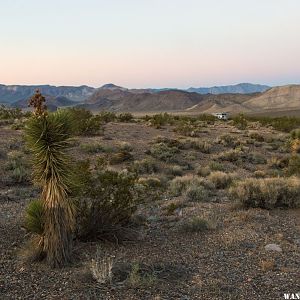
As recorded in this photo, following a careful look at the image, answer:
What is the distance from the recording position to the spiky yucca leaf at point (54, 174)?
7094mm

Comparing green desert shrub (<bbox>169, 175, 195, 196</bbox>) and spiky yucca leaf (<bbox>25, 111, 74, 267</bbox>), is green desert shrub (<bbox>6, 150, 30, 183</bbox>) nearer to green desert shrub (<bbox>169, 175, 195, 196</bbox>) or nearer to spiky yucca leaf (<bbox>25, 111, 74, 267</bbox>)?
green desert shrub (<bbox>169, 175, 195, 196</bbox>)

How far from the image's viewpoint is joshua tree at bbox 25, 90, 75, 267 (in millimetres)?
7090

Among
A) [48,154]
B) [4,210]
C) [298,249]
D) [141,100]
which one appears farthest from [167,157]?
[141,100]

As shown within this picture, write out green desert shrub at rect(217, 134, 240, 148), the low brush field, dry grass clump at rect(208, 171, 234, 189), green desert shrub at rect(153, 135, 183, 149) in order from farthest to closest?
green desert shrub at rect(217, 134, 240, 148), green desert shrub at rect(153, 135, 183, 149), dry grass clump at rect(208, 171, 234, 189), the low brush field

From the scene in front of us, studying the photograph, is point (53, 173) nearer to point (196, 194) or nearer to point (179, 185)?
point (196, 194)

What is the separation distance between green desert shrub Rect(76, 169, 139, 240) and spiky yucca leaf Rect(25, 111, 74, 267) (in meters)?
1.30

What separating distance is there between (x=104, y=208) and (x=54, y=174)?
6.86 ft

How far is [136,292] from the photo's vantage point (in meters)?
6.35

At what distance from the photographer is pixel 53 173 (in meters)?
7.15

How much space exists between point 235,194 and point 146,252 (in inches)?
179

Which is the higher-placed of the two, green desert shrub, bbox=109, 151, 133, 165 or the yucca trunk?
the yucca trunk

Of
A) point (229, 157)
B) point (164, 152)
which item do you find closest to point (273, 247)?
point (164, 152)

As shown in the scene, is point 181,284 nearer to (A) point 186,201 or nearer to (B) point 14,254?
(B) point 14,254

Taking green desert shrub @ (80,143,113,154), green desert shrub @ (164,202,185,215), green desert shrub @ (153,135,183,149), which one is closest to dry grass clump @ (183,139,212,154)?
green desert shrub @ (153,135,183,149)
